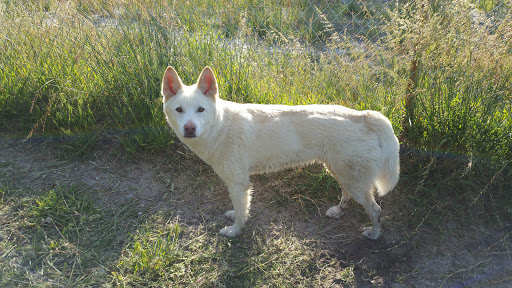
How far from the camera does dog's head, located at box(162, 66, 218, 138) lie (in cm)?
264

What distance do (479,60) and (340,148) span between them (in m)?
1.59

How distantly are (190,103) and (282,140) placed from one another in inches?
30.4

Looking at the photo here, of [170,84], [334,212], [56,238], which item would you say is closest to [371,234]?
[334,212]

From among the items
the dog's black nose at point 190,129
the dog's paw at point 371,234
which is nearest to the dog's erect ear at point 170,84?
the dog's black nose at point 190,129

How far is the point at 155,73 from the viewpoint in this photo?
397 centimetres

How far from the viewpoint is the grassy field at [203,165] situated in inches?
112

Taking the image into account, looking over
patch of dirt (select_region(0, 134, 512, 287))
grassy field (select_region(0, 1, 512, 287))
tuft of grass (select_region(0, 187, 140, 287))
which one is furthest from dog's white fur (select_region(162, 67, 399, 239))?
tuft of grass (select_region(0, 187, 140, 287))

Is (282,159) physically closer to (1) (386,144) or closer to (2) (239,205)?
(2) (239,205)

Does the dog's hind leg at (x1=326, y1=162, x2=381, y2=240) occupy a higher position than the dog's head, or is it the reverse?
the dog's head

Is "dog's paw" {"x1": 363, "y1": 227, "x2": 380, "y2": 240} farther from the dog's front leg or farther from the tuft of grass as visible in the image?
the tuft of grass

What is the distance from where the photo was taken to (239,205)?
3041 mm

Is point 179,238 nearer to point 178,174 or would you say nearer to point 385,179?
point 178,174

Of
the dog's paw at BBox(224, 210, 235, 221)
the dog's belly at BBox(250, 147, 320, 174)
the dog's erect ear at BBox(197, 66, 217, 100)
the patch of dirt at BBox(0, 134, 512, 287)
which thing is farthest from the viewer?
the dog's paw at BBox(224, 210, 235, 221)

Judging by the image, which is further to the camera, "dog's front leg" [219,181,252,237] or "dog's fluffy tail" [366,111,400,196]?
"dog's front leg" [219,181,252,237]
